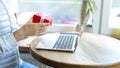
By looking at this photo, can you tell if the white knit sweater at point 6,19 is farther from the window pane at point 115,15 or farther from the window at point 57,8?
the window pane at point 115,15

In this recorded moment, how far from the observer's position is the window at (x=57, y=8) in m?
1.74

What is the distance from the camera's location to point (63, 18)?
178cm

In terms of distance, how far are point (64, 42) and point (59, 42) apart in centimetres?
3

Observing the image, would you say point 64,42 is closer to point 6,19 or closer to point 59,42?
point 59,42

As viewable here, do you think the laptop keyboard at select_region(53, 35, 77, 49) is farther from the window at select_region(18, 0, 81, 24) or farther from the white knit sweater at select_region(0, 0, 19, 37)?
the window at select_region(18, 0, 81, 24)

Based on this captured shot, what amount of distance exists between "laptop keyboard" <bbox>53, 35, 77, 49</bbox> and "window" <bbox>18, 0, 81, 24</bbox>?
0.55 metres

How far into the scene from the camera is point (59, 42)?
3.68 feet

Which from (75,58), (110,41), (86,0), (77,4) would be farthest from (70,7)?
(75,58)

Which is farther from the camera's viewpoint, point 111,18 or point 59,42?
point 111,18

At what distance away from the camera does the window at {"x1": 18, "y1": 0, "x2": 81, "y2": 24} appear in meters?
1.74

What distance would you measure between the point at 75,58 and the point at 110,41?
1.20 ft

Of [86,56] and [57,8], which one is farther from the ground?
[57,8]

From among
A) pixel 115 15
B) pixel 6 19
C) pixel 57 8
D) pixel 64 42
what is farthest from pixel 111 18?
pixel 6 19

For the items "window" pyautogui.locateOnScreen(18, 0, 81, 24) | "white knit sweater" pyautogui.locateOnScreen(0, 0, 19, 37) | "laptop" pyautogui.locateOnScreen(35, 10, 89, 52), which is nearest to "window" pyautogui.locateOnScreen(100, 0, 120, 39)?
"window" pyautogui.locateOnScreen(18, 0, 81, 24)
